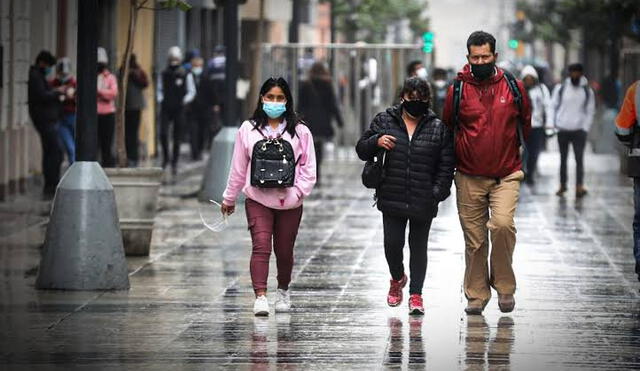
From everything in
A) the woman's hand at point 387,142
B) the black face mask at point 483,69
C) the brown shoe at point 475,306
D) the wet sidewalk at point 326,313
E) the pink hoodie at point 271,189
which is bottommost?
the wet sidewalk at point 326,313

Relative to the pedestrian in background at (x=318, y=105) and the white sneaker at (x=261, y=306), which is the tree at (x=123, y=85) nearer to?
the white sneaker at (x=261, y=306)

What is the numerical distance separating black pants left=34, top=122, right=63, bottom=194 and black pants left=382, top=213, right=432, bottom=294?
37.7 feet

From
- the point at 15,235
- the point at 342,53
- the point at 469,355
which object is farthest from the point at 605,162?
the point at 469,355

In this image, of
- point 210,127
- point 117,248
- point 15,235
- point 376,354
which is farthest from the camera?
point 210,127

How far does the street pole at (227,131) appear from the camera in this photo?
21.2m

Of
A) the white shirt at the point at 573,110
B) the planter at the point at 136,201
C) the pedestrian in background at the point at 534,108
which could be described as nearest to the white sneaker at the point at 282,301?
the planter at the point at 136,201

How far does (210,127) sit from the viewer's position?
33438 mm

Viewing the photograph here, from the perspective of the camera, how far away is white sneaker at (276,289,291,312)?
11797 millimetres

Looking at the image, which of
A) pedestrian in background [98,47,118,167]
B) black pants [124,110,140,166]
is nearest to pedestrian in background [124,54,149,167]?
black pants [124,110,140,166]

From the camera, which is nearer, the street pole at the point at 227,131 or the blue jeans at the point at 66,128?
the street pole at the point at 227,131

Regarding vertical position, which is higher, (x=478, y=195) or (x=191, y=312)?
(x=478, y=195)

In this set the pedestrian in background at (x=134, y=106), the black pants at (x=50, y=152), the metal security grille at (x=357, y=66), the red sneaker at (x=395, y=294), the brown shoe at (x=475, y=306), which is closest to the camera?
the brown shoe at (x=475, y=306)

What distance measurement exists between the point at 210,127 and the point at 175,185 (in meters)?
8.00

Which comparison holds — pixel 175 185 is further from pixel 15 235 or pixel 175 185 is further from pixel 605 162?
pixel 605 162
